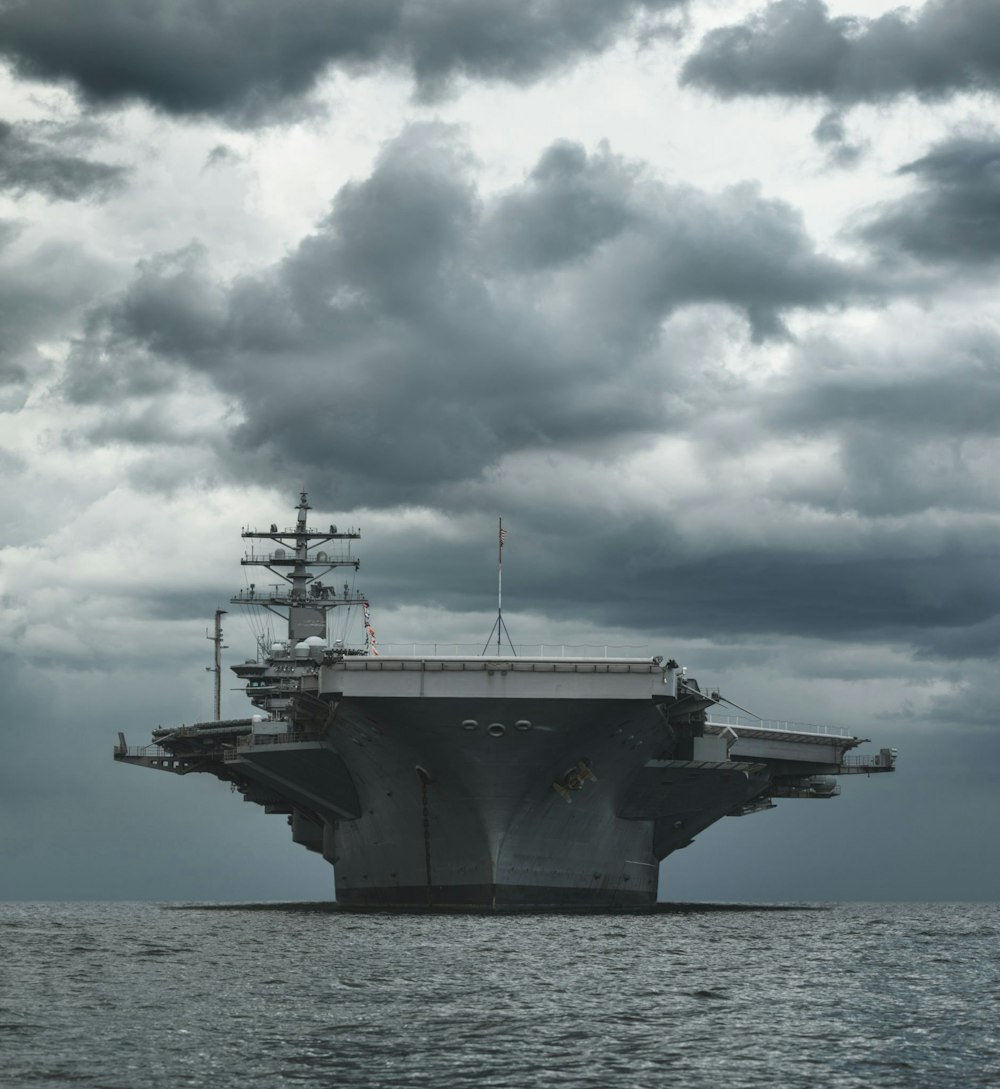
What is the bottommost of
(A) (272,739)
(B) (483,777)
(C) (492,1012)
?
(C) (492,1012)

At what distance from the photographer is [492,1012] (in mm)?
22734

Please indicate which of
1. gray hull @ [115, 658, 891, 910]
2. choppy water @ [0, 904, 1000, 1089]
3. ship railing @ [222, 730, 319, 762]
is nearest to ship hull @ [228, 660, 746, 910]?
gray hull @ [115, 658, 891, 910]

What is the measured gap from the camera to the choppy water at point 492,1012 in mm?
17656

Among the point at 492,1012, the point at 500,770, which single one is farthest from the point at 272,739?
the point at 492,1012

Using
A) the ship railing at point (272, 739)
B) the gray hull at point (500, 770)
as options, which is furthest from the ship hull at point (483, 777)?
the ship railing at point (272, 739)

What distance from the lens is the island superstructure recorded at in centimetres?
3869

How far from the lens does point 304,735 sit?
4675 cm

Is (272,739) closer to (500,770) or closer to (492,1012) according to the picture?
(500,770)

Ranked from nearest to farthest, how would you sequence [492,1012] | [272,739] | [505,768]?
[492,1012] < [505,768] < [272,739]

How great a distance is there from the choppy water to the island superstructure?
128 inches

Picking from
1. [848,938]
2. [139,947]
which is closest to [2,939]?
[139,947]

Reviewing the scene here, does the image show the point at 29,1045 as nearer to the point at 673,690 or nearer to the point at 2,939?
the point at 673,690

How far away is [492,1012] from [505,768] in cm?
1767

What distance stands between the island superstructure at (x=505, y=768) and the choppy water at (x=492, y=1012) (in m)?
3.26
